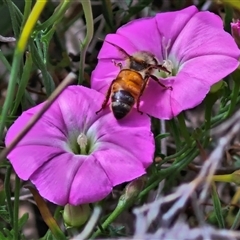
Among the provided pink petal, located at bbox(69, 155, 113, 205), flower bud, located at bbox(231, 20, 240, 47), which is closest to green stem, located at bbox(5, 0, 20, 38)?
pink petal, located at bbox(69, 155, 113, 205)

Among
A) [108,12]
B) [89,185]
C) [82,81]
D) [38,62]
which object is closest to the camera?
[89,185]

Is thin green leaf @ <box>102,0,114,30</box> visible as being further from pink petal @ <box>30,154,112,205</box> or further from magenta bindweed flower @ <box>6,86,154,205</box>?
pink petal @ <box>30,154,112,205</box>

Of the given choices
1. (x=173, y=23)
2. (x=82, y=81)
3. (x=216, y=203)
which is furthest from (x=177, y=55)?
(x=216, y=203)

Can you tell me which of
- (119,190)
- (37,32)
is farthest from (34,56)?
(119,190)

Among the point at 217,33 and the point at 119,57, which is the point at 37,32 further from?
the point at 217,33

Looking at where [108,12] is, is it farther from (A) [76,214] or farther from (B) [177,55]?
(A) [76,214]

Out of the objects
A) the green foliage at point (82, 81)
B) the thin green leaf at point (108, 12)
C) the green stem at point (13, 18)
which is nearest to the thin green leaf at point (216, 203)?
the green foliage at point (82, 81)

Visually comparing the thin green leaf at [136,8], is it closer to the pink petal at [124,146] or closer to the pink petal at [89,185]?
the pink petal at [124,146]
